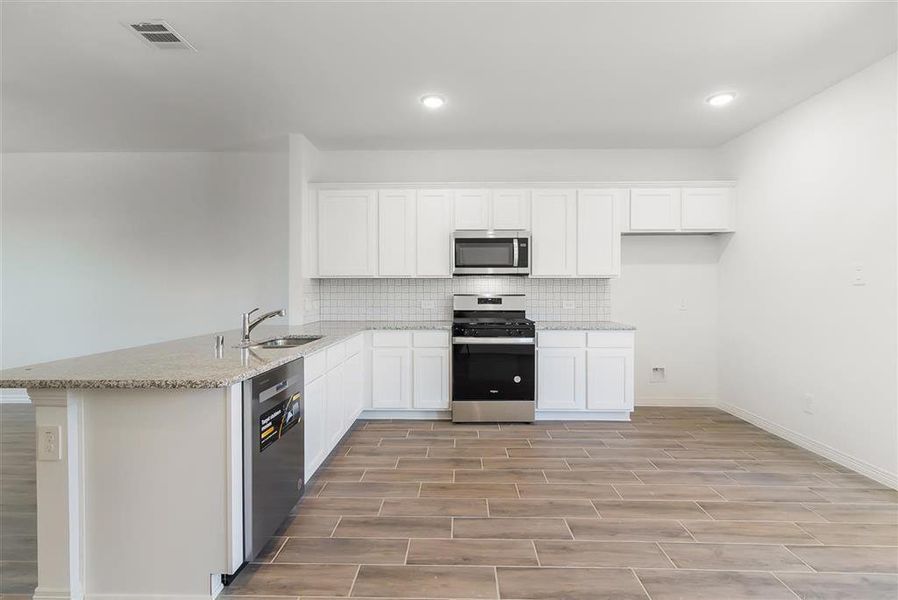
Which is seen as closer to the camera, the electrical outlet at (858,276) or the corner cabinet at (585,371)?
the electrical outlet at (858,276)

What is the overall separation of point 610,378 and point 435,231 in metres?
2.15

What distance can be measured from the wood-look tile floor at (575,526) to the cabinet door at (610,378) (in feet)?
2.00

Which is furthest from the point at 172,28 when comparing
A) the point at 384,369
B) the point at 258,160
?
the point at 384,369

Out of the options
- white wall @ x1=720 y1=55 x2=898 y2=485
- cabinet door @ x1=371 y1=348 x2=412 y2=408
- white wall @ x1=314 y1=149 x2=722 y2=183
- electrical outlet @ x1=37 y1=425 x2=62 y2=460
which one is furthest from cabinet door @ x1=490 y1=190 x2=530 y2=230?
electrical outlet @ x1=37 y1=425 x2=62 y2=460

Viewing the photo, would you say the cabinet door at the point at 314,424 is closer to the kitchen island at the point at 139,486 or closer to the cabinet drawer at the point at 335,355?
the cabinet drawer at the point at 335,355

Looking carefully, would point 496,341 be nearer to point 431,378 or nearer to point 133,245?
point 431,378

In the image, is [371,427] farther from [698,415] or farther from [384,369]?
[698,415]

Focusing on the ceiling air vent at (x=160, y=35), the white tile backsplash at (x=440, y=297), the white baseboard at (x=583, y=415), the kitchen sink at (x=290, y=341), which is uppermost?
the ceiling air vent at (x=160, y=35)

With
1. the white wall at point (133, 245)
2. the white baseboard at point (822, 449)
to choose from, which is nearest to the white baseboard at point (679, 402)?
the white baseboard at point (822, 449)

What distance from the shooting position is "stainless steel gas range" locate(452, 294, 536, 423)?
13.2 ft

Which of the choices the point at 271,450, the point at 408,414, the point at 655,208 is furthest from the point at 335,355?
the point at 655,208

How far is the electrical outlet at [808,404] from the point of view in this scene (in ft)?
10.9

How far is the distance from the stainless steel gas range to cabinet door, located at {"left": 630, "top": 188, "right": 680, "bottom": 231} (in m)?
1.54

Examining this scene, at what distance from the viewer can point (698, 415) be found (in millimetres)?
4277
